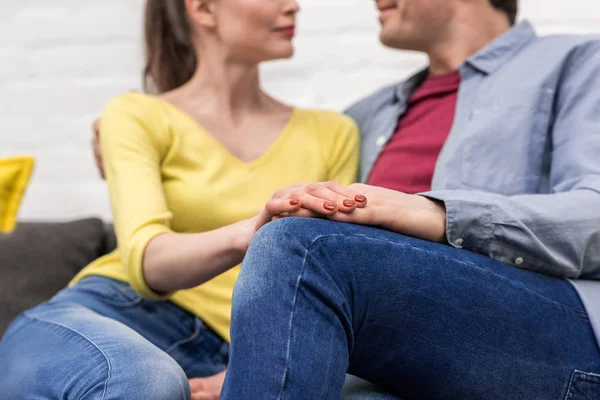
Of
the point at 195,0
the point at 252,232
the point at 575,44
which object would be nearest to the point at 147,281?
the point at 252,232

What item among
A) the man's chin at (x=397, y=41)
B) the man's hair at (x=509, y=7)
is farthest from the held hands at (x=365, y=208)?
the man's hair at (x=509, y=7)

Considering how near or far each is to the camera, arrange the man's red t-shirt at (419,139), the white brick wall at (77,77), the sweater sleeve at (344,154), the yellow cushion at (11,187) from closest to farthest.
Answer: the man's red t-shirt at (419,139), the sweater sleeve at (344,154), the yellow cushion at (11,187), the white brick wall at (77,77)

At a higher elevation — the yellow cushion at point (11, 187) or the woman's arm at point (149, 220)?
the woman's arm at point (149, 220)

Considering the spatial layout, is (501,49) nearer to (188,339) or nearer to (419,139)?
(419,139)

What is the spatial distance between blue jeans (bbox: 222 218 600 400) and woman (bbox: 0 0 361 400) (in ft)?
0.30

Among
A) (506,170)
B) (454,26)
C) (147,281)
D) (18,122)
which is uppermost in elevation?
(454,26)

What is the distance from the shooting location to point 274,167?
1.41m

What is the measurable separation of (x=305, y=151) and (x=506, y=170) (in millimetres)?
391

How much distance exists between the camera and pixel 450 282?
33.1 inches

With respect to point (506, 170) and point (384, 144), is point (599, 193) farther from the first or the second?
point (384, 144)

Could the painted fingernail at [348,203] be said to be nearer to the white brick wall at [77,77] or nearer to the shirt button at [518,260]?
the shirt button at [518,260]

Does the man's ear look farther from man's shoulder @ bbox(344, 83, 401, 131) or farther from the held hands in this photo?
the held hands

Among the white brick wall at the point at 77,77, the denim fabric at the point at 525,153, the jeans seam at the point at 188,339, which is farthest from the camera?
the white brick wall at the point at 77,77

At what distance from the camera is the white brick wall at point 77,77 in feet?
6.18
